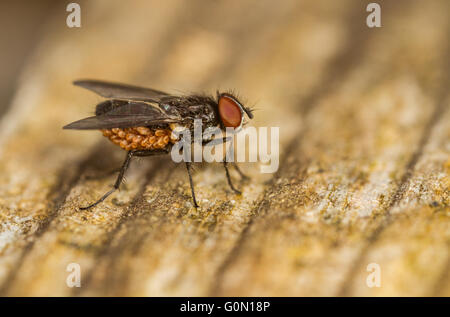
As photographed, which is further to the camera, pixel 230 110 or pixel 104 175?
pixel 230 110

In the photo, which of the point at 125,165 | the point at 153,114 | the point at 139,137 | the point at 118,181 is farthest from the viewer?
the point at 139,137

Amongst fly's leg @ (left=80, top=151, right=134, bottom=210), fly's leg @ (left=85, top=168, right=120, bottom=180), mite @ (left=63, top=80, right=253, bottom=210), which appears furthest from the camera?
mite @ (left=63, top=80, right=253, bottom=210)

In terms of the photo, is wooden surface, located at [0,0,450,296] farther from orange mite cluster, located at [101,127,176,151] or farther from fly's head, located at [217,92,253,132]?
fly's head, located at [217,92,253,132]

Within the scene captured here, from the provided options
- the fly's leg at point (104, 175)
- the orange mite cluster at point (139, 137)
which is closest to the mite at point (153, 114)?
the orange mite cluster at point (139, 137)

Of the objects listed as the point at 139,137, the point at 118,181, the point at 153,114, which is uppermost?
the point at 153,114

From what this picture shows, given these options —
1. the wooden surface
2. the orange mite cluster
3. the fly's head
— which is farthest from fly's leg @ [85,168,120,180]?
the fly's head

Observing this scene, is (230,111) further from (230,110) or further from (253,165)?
(253,165)

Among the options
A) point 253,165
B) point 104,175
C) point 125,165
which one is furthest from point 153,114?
point 253,165

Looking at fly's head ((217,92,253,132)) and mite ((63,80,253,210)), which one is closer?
mite ((63,80,253,210))
